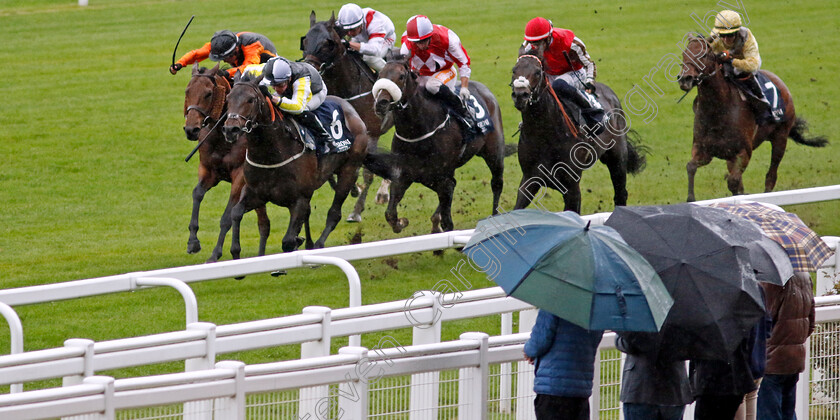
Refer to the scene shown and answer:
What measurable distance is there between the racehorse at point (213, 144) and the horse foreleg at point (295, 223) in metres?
0.21

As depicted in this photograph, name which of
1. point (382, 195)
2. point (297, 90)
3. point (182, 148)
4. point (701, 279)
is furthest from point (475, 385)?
point (182, 148)

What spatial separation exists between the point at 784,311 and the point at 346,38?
6754mm

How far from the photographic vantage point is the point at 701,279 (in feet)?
13.1

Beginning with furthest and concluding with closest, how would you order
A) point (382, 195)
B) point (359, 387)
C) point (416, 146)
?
1. point (382, 195)
2. point (416, 146)
3. point (359, 387)

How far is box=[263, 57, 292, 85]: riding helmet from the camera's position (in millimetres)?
8211

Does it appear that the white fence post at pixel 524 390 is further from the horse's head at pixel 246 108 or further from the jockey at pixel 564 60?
the jockey at pixel 564 60

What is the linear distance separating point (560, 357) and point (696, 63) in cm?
656

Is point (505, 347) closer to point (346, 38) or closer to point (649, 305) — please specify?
point (649, 305)

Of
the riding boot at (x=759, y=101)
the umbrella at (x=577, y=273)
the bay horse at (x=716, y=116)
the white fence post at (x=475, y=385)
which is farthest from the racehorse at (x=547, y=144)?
the white fence post at (x=475, y=385)

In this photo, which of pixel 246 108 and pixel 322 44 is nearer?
pixel 246 108

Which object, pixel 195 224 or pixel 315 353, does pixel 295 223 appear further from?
pixel 315 353

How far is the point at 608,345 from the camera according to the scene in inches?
168

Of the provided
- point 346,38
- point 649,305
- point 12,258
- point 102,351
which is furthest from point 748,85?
point 102,351

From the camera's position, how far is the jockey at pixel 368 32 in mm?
10383
